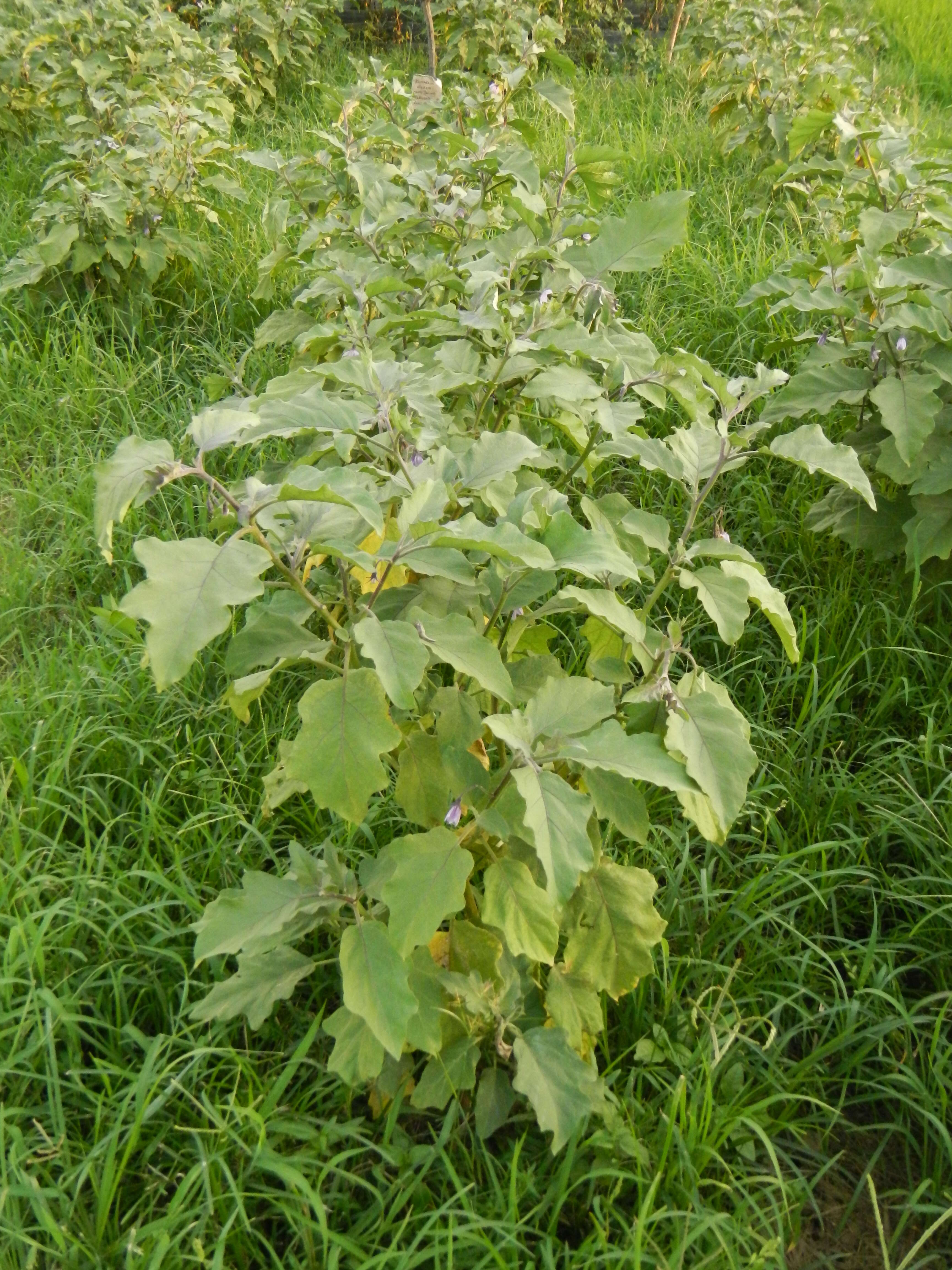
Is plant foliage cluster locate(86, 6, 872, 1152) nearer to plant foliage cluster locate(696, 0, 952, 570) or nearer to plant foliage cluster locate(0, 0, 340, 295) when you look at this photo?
plant foliage cluster locate(696, 0, 952, 570)

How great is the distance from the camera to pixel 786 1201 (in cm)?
156

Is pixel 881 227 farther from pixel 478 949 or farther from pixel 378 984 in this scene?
pixel 378 984

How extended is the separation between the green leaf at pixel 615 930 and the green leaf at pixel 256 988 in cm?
40

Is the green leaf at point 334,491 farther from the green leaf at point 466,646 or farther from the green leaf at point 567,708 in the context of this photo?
the green leaf at point 567,708

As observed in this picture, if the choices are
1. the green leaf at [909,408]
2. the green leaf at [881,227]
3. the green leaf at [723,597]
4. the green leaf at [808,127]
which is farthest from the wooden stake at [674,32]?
the green leaf at [723,597]

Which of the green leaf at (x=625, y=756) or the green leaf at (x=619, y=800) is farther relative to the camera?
the green leaf at (x=619, y=800)

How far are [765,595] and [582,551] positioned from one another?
31 cm

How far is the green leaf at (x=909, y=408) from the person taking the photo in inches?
86.0

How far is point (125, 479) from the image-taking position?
1229mm

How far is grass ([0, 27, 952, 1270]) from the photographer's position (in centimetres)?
150

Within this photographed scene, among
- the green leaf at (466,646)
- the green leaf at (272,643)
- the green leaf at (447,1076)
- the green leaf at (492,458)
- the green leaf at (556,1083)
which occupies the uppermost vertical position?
the green leaf at (492,458)

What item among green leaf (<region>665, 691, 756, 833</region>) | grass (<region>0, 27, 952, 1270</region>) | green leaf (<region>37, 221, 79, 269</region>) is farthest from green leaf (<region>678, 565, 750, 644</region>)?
green leaf (<region>37, 221, 79, 269</region>)

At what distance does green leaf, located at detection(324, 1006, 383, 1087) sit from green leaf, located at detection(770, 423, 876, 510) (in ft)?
3.21

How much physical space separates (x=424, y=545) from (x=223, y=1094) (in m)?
0.95
